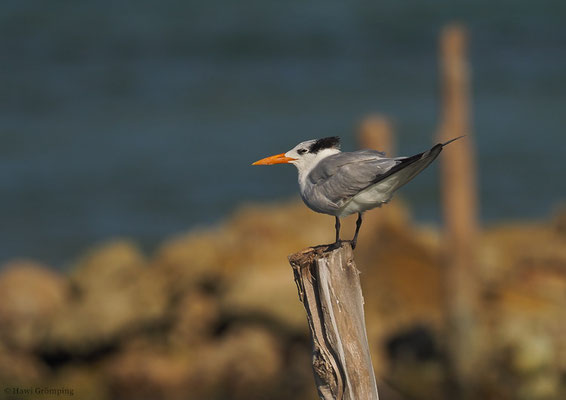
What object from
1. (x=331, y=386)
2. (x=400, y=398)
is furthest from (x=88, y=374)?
(x=331, y=386)

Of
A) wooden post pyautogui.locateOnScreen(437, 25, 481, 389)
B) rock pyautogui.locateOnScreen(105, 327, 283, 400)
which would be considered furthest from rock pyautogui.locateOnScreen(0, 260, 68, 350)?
wooden post pyautogui.locateOnScreen(437, 25, 481, 389)

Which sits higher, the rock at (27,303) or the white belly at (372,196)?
the white belly at (372,196)

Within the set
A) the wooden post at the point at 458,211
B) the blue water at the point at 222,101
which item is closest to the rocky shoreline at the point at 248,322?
the wooden post at the point at 458,211

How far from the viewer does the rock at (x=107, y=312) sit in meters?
11.7

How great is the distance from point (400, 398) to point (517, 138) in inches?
458

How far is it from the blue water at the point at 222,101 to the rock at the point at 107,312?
3.61 m

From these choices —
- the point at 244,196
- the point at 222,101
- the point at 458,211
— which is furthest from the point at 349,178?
the point at 222,101

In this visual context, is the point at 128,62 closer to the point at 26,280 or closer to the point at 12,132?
the point at 12,132

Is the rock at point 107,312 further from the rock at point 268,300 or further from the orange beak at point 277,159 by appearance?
the orange beak at point 277,159

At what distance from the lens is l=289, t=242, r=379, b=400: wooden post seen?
4.35m

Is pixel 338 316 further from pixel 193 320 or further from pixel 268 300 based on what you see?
pixel 193 320

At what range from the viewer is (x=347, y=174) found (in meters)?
4.34

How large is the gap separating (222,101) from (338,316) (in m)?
19.4

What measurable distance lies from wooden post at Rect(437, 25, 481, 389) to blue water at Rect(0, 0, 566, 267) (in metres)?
7.10
